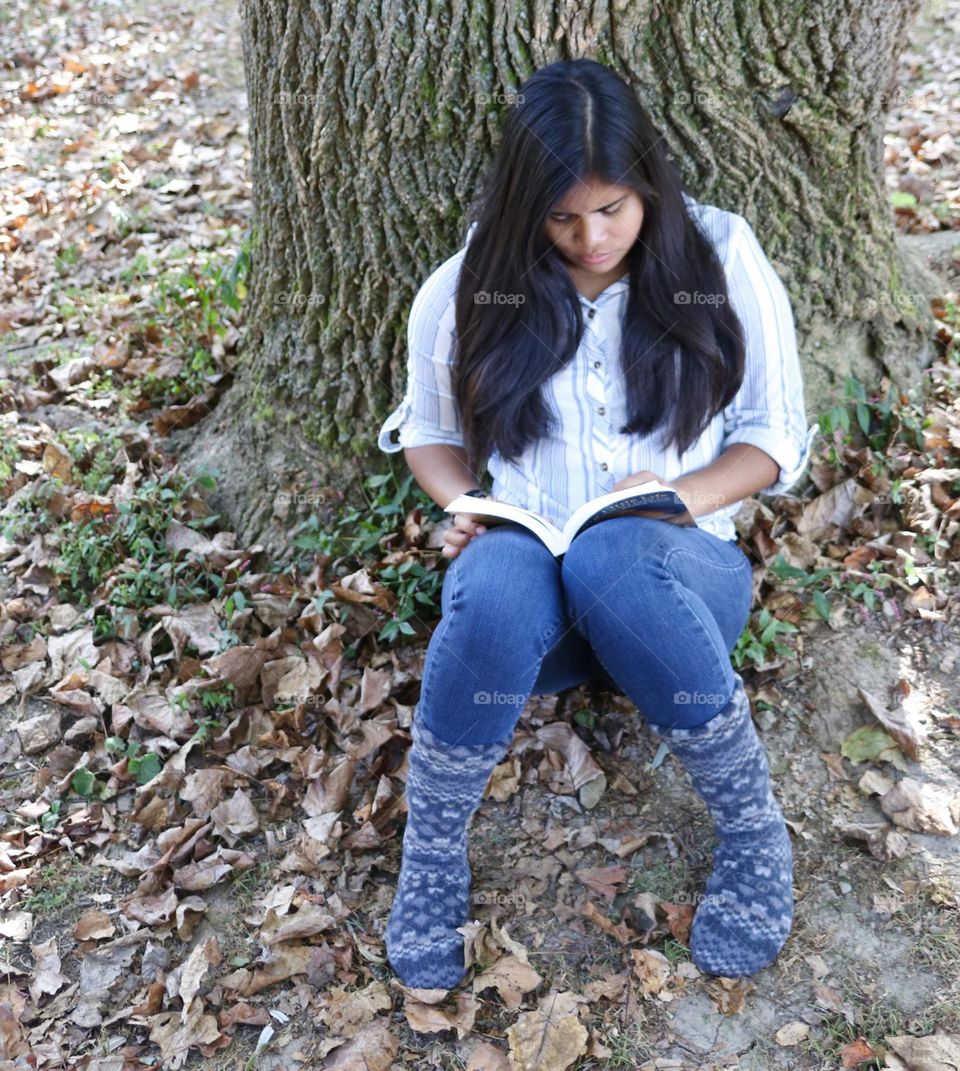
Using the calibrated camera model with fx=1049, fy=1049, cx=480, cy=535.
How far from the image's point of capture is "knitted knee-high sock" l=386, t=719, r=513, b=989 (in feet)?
7.10

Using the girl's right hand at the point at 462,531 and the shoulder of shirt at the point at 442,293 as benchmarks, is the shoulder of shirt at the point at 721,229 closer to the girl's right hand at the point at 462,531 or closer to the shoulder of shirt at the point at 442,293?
the shoulder of shirt at the point at 442,293

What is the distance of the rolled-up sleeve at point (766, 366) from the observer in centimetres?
231

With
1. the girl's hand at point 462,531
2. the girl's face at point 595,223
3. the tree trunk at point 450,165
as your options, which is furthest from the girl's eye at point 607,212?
the girl's hand at point 462,531

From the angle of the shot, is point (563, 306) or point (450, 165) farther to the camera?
point (450, 165)

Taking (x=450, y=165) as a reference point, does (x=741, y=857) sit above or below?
below

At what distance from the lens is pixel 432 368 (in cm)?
249

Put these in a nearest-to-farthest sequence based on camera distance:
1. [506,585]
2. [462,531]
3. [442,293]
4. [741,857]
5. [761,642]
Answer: [506,585], [741,857], [462,531], [442,293], [761,642]

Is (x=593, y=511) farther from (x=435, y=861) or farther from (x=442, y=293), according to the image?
(x=435, y=861)

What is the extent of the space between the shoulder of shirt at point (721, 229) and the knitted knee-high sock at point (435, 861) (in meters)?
1.17

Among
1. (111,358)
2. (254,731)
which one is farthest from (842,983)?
(111,358)

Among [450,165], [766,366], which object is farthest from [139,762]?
[766,366]

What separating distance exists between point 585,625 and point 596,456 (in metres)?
0.46

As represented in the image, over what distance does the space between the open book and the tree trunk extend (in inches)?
33.9

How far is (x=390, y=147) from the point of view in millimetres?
2658
